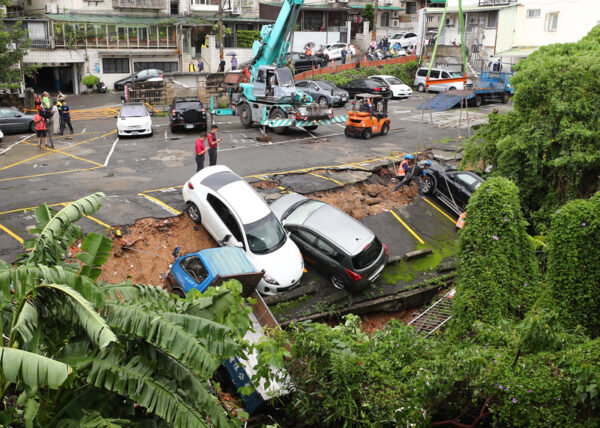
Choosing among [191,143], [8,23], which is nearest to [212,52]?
[8,23]

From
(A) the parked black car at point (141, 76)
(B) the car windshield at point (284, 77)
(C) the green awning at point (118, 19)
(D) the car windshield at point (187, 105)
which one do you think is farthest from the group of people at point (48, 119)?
(C) the green awning at point (118, 19)

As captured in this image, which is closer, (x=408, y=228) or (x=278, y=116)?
(x=408, y=228)

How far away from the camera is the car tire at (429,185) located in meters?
19.7

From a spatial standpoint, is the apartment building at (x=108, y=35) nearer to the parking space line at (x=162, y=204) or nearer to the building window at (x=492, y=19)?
the building window at (x=492, y=19)

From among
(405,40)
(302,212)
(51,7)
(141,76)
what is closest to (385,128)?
(302,212)

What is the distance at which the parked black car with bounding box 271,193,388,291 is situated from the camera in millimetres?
13961

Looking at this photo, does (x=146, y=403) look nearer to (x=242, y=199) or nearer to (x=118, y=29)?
(x=242, y=199)

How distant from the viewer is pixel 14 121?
84.5 ft

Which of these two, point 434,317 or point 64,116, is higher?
point 64,116

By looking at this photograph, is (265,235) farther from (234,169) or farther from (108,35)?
(108,35)

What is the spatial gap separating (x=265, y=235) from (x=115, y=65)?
3204cm

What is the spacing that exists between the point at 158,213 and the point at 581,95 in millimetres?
Result: 12548

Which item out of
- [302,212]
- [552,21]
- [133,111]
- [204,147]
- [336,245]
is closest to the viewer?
[336,245]

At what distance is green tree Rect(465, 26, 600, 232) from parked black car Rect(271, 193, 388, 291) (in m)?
5.35
